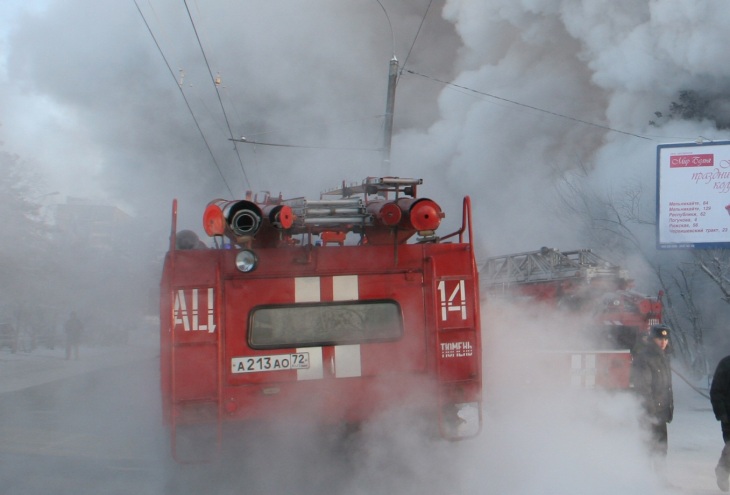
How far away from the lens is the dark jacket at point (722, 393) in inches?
227

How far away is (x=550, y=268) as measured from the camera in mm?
10523

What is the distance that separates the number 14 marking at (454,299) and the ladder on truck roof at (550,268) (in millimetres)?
5420

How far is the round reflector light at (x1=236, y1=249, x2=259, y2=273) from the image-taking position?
4.77 metres

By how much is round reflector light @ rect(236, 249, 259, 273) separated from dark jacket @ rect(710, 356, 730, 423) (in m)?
3.87

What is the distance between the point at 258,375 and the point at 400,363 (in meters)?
1.00

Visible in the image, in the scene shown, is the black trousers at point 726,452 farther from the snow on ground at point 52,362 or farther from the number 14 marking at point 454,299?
the snow on ground at point 52,362

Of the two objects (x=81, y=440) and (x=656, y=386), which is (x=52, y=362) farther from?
(x=656, y=386)

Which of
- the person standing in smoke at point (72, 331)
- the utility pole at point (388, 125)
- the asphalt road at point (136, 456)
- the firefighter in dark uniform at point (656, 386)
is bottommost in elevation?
the person standing in smoke at point (72, 331)

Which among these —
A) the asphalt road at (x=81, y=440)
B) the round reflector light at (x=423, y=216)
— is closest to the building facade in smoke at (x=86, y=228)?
the asphalt road at (x=81, y=440)

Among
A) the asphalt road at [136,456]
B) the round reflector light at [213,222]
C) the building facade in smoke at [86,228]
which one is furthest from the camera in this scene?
the building facade in smoke at [86,228]

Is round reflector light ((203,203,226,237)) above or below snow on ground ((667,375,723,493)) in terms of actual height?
above

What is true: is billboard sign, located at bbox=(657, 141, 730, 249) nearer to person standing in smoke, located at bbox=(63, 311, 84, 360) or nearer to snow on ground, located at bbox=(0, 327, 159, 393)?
snow on ground, located at bbox=(0, 327, 159, 393)

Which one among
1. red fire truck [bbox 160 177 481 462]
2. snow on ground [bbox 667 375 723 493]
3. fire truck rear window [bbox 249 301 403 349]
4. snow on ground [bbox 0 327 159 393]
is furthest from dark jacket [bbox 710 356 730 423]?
snow on ground [bbox 0 327 159 393]

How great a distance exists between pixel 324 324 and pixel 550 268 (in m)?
6.28
